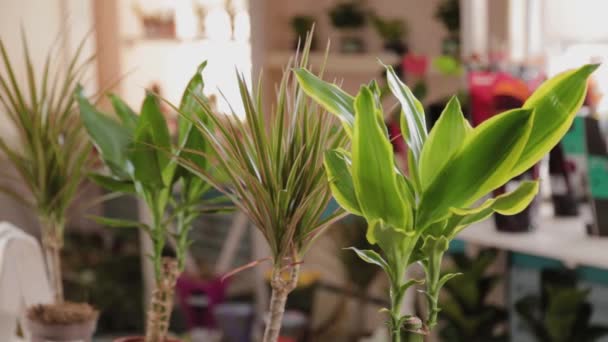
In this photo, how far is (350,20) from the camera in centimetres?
492

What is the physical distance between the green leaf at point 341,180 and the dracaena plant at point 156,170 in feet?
1.12

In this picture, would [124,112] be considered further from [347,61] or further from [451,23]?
[347,61]

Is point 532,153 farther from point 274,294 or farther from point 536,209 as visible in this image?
point 536,209

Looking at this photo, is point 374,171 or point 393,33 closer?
point 374,171

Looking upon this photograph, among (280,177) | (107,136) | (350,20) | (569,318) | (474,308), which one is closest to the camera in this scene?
(280,177)

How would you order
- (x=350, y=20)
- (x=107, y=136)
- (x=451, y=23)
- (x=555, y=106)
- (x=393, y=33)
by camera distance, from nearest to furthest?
(x=555, y=106) < (x=107, y=136) < (x=451, y=23) < (x=393, y=33) < (x=350, y=20)

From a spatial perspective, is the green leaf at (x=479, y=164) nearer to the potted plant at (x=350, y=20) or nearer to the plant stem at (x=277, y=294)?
the plant stem at (x=277, y=294)

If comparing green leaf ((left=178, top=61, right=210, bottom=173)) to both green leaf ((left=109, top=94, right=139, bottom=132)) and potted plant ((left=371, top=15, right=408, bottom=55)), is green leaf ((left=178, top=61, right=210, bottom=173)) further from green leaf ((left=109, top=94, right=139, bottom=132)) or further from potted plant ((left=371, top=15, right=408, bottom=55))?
potted plant ((left=371, top=15, right=408, bottom=55))

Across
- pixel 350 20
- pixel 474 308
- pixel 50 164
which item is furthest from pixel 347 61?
pixel 50 164

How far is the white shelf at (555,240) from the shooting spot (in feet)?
8.77

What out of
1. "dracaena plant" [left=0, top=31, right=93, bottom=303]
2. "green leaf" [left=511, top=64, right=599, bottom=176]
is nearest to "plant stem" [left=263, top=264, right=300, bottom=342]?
"green leaf" [left=511, top=64, right=599, bottom=176]

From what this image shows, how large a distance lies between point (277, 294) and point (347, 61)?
12.0 ft

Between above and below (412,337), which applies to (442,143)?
above

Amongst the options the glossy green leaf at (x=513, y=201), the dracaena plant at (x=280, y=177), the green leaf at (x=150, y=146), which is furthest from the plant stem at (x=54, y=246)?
the glossy green leaf at (x=513, y=201)
